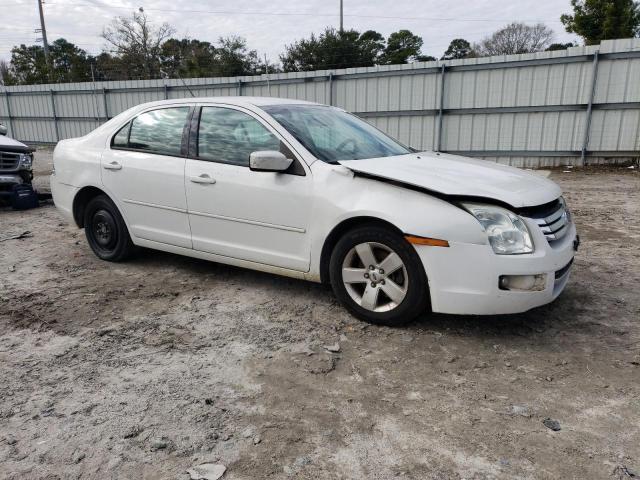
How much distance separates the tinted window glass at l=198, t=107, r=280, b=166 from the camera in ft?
12.9

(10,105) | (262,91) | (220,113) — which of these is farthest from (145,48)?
(220,113)

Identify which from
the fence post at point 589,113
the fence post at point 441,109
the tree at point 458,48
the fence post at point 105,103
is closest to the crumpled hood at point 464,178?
the fence post at point 589,113

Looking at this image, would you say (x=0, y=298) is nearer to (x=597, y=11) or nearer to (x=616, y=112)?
(x=616, y=112)

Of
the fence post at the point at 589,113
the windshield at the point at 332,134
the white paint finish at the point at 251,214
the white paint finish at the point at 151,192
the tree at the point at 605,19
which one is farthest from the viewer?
the tree at the point at 605,19

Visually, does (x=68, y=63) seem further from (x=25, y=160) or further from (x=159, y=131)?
(x=159, y=131)

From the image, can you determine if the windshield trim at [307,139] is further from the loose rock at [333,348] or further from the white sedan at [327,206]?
the loose rock at [333,348]

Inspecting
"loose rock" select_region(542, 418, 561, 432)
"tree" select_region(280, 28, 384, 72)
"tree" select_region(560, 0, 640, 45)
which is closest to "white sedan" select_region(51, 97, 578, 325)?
"loose rock" select_region(542, 418, 561, 432)

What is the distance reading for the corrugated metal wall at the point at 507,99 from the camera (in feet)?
38.0

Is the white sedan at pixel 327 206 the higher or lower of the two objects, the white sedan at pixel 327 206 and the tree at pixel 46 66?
the lower

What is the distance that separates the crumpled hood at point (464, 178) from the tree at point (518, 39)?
157ft

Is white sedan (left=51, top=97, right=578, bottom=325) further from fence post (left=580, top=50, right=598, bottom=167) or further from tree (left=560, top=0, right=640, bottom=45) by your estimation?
tree (left=560, top=0, right=640, bottom=45)

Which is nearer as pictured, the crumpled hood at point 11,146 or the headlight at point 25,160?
the crumpled hood at point 11,146

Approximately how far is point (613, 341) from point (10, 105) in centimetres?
2508

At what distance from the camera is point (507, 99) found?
1260cm
